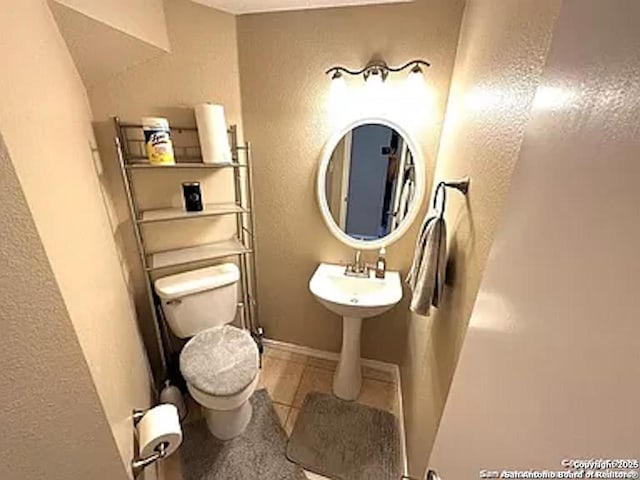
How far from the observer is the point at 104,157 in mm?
1373

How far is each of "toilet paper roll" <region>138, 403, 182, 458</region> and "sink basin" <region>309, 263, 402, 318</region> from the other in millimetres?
875

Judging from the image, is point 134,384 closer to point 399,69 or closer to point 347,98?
point 347,98

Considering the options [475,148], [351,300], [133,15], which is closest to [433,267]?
[475,148]

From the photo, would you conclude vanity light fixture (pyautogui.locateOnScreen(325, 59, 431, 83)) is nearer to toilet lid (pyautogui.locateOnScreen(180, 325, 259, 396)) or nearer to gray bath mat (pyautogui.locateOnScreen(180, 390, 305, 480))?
toilet lid (pyautogui.locateOnScreen(180, 325, 259, 396))

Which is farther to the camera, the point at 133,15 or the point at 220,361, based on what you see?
the point at 220,361

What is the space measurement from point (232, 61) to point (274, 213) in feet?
2.87

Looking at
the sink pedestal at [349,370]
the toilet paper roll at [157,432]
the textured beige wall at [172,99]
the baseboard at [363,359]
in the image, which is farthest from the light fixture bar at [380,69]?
the baseboard at [363,359]

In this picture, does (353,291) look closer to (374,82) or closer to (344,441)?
(344,441)

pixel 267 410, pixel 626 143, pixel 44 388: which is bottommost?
pixel 267 410

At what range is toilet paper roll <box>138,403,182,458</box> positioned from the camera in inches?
37.0

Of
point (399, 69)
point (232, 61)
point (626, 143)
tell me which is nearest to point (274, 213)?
point (232, 61)

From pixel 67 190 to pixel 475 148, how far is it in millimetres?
1264

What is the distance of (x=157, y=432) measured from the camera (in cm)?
96

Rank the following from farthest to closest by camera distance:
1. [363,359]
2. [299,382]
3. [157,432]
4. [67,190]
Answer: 1. [363,359]
2. [299,382]
3. [157,432]
4. [67,190]
